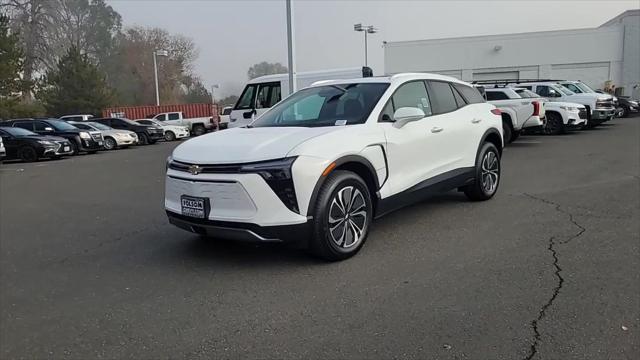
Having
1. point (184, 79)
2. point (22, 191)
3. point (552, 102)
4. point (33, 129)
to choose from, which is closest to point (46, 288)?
point (22, 191)

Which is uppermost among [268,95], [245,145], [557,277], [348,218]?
[268,95]

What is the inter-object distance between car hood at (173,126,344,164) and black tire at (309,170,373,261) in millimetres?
464

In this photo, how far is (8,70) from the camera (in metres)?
33.4

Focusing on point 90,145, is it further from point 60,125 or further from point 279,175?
point 279,175

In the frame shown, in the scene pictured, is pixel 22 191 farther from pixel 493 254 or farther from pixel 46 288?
pixel 493 254

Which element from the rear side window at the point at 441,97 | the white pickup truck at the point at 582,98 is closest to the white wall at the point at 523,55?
the white pickup truck at the point at 582,98

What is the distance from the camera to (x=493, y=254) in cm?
472

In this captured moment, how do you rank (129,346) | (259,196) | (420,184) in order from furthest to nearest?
(420,184)
(259,196)
(129,346)

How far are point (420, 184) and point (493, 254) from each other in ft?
3.81

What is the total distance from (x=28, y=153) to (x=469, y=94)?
17.1 meters

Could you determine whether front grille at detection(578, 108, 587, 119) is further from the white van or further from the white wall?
the white wall

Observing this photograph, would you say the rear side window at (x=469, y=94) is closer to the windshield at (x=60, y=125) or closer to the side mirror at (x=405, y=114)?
the side mirror at (x=405, y=114)

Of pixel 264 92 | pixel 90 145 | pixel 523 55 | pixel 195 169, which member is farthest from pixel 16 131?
pixel 523 55

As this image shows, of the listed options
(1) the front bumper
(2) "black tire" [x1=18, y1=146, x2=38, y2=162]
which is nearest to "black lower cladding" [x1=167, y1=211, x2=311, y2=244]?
(2) "black tire" [x1=18, y1=146, x2=38, y2=162]
